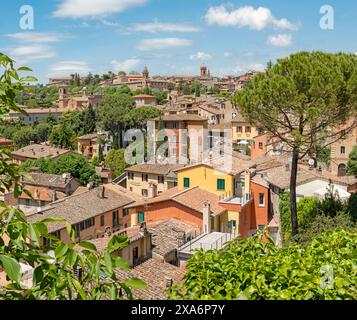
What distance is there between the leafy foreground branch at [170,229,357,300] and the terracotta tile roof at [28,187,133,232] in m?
17.6

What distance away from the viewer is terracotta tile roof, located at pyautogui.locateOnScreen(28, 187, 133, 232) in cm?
2223

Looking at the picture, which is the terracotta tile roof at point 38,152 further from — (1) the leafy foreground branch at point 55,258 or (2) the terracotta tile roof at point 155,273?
(1) the leafy foreground branch at point 55,258

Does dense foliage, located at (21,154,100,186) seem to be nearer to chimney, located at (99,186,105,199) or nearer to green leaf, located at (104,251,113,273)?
chimney, located at (99,186,105,199)

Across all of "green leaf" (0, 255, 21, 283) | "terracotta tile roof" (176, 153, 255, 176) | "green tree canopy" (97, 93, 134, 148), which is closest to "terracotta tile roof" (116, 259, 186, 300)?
"green leaf" (0, 255, 21, 283)

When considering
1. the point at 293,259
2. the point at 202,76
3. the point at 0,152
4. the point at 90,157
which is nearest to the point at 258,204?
the point at 293,259

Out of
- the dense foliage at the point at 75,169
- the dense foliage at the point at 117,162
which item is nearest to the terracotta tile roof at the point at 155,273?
the dense foliage at the point at 75,169

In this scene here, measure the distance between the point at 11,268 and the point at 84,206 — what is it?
23.5m

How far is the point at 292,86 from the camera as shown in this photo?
45.3 ft

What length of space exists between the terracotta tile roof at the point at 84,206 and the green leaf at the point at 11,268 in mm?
19924

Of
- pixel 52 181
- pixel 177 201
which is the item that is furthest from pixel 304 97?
pixel 52 181

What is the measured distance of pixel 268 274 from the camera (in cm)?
377

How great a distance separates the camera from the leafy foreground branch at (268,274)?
11.1 feet

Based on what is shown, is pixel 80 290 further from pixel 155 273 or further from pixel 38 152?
pixel 38 152
